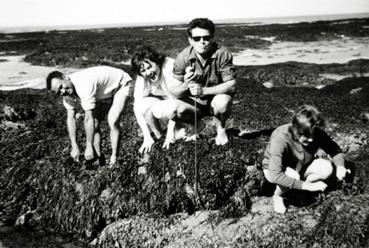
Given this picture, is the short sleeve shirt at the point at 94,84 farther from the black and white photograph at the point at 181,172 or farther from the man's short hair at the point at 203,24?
the man's short hair at the point at 203,24

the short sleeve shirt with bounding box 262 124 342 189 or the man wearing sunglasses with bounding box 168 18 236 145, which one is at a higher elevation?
the man wearing sunglasses with bounding box 168 18 236 145

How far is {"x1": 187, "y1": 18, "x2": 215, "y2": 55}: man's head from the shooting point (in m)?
4.05

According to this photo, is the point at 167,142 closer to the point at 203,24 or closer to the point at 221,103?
the point at 221,103

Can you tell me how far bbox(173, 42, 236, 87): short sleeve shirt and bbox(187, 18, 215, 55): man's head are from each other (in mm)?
105

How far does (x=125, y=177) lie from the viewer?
4.62 metres

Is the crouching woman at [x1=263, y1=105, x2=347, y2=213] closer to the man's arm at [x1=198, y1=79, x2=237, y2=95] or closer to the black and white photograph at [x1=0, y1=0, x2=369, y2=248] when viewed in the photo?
the black and white photograph at [x1=0, y1=0, x2=369, y2=248]

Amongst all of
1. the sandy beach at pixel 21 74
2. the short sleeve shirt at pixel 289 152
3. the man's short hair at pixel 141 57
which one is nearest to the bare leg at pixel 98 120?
the man's short hair at pixel 141 57

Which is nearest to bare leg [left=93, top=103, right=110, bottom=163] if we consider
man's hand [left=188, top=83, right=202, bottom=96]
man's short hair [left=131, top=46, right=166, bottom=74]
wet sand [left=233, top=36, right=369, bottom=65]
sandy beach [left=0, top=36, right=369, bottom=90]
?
man's short hair [left=131, top=46, right=166, bottom=74]

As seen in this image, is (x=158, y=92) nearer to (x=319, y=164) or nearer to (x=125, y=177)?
(x=125, y=177)

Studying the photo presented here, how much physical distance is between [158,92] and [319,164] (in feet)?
7.20

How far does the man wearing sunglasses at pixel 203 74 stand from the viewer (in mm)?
4113

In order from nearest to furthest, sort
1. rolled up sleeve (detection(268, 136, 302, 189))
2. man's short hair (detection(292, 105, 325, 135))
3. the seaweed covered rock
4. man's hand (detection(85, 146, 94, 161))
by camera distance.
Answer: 1. man's short hair (detection(292, 105, 325, 135))
2. rolled up sleeve (detection(268, 136, 302, 189))
3. the seaweed covered rock
4. man's hand (detection(85, 146, 94, 161))

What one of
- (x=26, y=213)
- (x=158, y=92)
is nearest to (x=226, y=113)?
(x=158, y=92)

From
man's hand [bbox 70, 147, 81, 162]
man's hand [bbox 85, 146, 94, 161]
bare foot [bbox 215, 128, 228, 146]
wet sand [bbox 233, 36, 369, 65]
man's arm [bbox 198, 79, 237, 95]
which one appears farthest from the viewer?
wet sand [bbox 233, 36, 369, 65]
